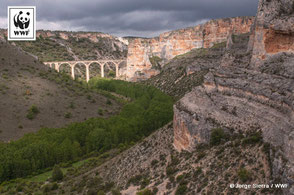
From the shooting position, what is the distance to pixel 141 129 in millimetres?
44594

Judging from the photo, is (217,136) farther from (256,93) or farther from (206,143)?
(256,93)

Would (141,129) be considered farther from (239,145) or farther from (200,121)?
(239,145)

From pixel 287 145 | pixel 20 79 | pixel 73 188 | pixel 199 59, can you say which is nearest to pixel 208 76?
pixel 287 145

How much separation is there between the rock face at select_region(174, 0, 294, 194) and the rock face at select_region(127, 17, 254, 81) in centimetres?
6157

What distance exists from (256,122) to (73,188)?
1775 cm

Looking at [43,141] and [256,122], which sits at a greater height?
[256,122]

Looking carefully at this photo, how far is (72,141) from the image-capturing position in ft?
135

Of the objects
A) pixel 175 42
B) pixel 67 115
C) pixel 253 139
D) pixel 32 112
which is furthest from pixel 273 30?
pixel 175 42

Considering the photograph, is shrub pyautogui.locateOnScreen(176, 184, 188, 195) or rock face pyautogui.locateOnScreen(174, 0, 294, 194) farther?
shrub pyautogui.locateOnScreen(176, 184, 188, 195)

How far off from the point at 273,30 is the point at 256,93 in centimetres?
660

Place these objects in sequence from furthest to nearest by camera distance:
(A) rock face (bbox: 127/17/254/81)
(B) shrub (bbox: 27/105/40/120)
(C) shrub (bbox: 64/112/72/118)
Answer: (A) rock face (bbox: 127/17/254/81), (C) shrub (bbox: 64/112/72/118), (B) shrub (bbox: 27/105/40/120)

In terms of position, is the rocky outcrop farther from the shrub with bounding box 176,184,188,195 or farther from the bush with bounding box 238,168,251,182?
the shrub with bounding box 176,184,188,195

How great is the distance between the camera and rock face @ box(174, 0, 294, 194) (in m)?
15.9

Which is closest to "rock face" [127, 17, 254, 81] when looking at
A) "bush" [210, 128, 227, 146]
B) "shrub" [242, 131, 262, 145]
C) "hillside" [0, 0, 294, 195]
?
"hillside" [0, 0, 294, 195]
